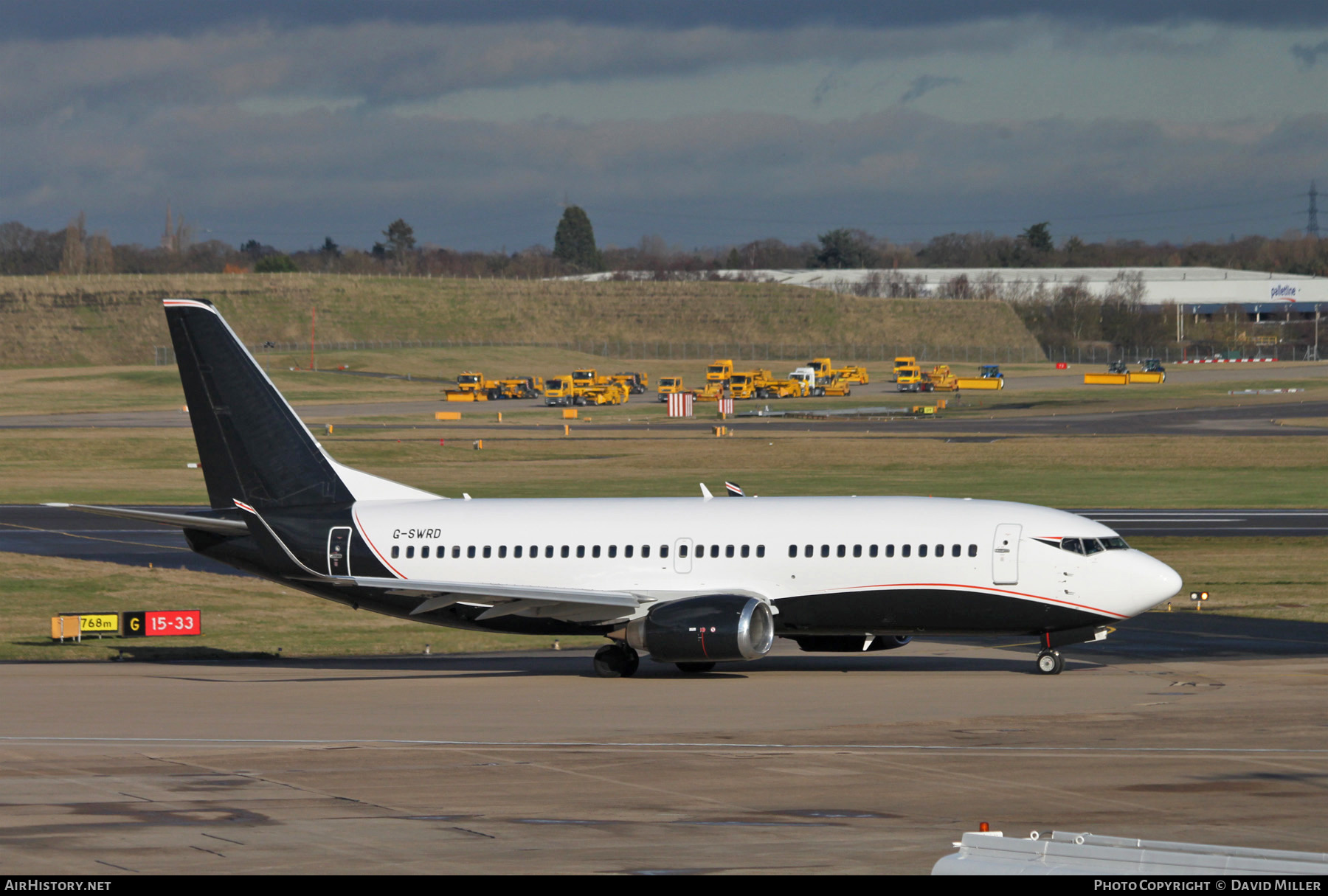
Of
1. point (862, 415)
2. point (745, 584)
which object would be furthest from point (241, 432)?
point (862, 415)

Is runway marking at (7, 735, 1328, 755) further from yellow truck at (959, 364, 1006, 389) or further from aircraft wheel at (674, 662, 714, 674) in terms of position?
yellow truck at (959, 364, 1006, 389)

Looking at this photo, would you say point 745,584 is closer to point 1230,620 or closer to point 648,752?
point 648,752

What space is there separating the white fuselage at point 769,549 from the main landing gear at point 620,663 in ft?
4.86

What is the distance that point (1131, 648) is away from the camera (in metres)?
39.4

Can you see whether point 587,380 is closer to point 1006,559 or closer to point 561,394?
point 561,394

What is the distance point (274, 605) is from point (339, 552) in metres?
12.7

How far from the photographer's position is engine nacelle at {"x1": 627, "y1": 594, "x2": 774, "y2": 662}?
33.7 metres

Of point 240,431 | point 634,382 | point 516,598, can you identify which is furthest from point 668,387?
point 516,598

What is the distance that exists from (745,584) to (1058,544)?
7381mm

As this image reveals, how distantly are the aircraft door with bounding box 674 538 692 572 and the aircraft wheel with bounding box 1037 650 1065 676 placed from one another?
8.61 m

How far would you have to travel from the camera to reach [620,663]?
3634cm

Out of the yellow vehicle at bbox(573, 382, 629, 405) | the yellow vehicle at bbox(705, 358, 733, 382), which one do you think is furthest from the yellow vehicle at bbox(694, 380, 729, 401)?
the yellow vehicle at bbox(573, 382, 629, 405)

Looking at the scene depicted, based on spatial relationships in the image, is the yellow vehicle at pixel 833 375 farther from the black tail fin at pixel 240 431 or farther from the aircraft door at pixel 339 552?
the aircraft door at pixel 339 552
